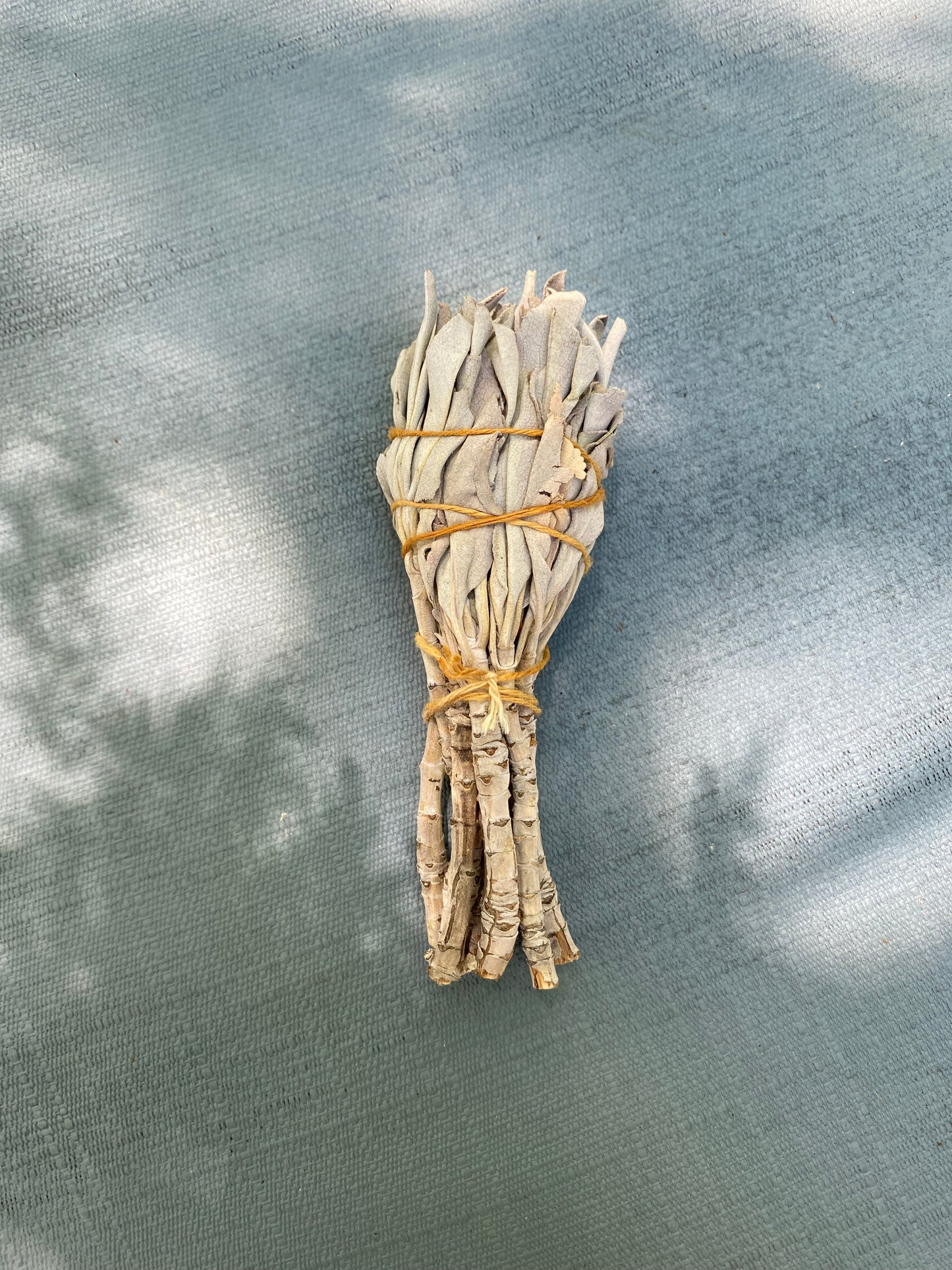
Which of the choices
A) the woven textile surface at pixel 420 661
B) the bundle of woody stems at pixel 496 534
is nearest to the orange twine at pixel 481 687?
the bundle of woody stems at pixel 496 534

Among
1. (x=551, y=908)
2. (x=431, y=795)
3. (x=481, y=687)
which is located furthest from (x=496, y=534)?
(x=551, y=908)

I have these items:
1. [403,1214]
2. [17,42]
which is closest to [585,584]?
[403,1214]

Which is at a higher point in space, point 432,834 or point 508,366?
point 508,366

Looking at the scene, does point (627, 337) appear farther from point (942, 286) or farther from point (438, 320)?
point (942, 286)

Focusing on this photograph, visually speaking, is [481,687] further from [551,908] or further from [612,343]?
[612,343]

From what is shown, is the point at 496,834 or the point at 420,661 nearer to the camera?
the point at 496,834

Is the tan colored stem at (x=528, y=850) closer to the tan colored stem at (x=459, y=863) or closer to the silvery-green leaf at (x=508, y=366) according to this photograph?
the tan colored stem at (x=459, y=863)
